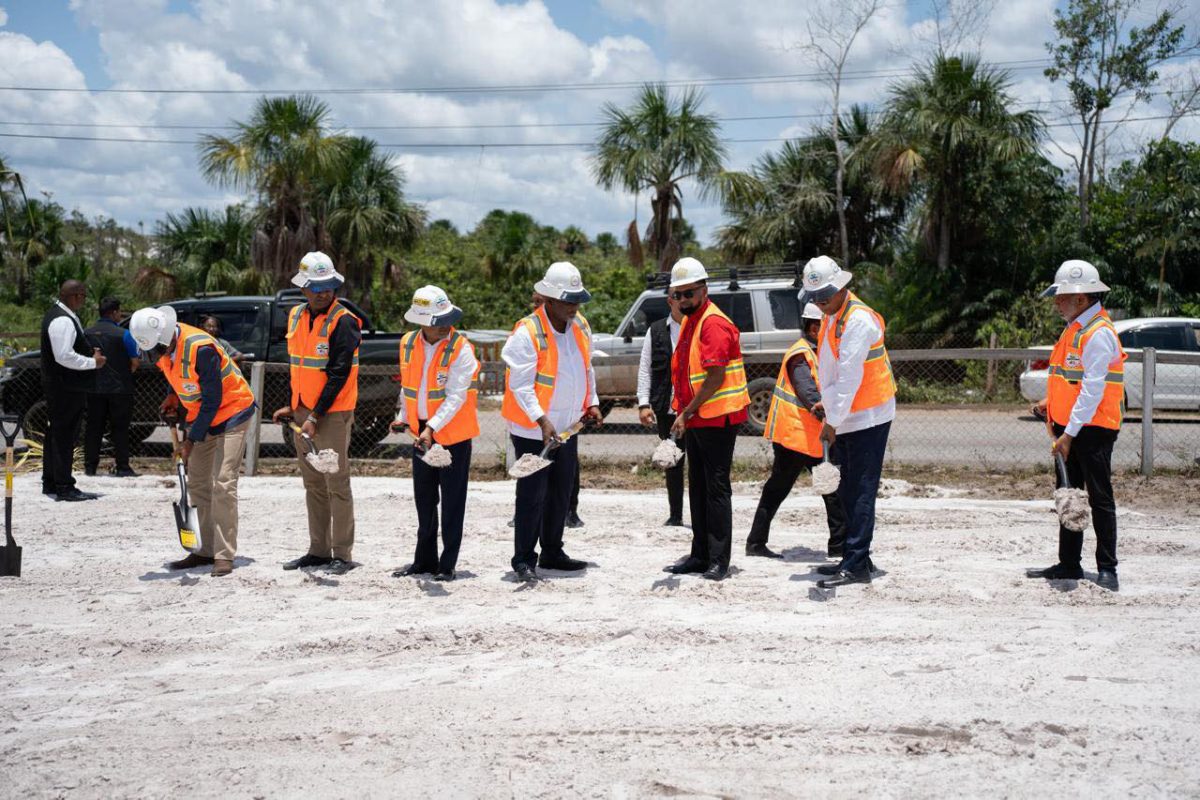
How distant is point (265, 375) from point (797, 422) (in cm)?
735

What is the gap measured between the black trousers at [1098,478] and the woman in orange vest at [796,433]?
5.12 ft

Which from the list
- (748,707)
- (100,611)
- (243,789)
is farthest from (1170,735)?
(100,611)

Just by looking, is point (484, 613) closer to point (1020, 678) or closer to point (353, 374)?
point (353, 374)

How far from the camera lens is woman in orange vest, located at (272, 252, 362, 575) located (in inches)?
285

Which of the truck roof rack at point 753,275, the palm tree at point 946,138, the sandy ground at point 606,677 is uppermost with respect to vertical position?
the palm tree at point 946,138

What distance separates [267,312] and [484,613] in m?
7.96

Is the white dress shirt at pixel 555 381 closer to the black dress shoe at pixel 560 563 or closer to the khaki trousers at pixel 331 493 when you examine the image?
the black dress shoe at pixel 560 563

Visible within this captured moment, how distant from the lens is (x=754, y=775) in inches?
166

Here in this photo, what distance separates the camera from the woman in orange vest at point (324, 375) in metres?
7.23

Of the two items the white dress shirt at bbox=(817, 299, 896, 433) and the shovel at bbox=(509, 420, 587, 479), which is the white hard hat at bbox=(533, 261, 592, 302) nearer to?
the shovel at bbox=(509, 420, 587, 479)

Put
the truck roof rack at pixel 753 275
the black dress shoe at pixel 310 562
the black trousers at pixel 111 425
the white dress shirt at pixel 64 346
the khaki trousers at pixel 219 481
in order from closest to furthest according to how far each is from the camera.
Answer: the khaki trousers at pixel 219 481
the black dress shoe at pixel 310 562
the white dress shirt at pixel 64 346
the black trousers at pixel 111 425
the truck roof rack at pixel 753 275

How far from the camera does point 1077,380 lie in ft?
22.0

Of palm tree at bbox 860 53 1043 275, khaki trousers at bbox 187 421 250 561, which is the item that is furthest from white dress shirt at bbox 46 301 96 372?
palm tree at bbox 860 53 1043 275

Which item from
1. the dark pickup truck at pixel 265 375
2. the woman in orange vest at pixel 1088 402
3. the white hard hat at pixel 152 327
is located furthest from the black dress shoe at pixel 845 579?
the dark pickup truck at pixel 265 375
